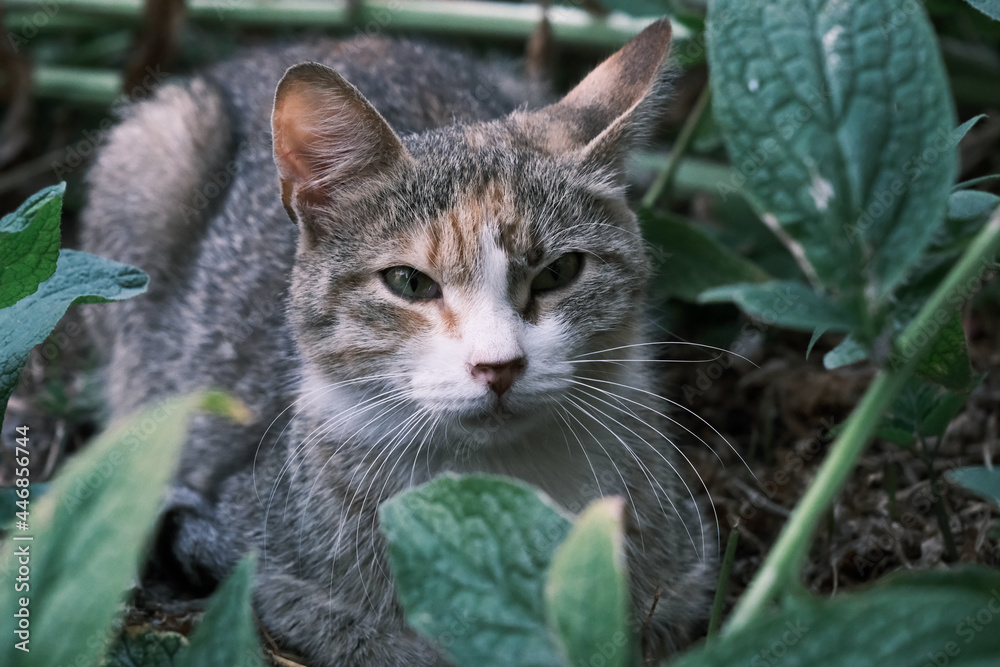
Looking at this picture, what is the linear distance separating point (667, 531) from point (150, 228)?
2.40 m

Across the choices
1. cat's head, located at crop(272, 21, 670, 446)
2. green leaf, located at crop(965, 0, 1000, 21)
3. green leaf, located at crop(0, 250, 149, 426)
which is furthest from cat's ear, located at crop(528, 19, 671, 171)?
green leaf, located at crop(0, 250, 149, 426)

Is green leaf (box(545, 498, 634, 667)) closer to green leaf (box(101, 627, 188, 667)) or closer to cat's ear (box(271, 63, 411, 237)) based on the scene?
green leaf (box(101, 627, 188, 667))

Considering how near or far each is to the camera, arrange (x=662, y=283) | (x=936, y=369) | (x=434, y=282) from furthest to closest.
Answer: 1. (x=662, y=283)
2. (x=434, y=282)
3. (x=936, y=369)

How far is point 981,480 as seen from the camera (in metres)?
1.59

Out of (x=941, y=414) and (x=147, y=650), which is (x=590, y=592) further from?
Result: (x=941, y=414)

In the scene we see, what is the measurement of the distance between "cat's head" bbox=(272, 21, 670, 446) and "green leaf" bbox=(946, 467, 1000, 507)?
814mm

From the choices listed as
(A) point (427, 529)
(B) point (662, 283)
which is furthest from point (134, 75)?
(A) point (427, 529)

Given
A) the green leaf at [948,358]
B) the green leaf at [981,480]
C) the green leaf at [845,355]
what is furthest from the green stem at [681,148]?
the green leaf at [981,480]

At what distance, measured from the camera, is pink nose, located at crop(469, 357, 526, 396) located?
1.97m

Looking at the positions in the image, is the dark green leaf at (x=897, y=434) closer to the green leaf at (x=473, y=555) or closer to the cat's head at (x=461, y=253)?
the cat's head at (x=461, y=253)

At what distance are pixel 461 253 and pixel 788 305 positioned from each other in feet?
3.43

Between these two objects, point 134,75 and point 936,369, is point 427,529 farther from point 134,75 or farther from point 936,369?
point 134,75

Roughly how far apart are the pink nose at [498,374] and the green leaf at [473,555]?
0.59 m

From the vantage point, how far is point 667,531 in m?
2.57
